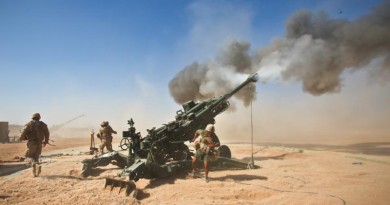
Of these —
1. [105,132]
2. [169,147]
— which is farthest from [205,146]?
[105,132]

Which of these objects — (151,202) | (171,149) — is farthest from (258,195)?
(171,149)

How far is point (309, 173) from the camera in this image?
873 centimetres

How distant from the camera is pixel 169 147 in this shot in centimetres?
966

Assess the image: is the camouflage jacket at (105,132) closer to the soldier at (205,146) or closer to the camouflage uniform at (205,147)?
the soldier at (205,146)

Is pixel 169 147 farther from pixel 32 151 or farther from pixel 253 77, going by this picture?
pixel 253 77

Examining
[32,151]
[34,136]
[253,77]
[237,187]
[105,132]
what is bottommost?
[237,187]

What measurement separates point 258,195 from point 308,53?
375 inches

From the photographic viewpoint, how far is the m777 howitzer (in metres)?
7.96

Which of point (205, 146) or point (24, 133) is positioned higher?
point (24, 133)

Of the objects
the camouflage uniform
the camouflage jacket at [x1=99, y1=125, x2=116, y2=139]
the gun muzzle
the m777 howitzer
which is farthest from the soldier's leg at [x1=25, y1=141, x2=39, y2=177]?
the gun muzzle

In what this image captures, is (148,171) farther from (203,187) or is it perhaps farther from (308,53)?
(308,53)

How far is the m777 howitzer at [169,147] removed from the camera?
796cm

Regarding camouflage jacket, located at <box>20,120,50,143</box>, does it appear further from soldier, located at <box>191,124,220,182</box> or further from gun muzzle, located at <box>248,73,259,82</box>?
gun muzzle, located at <box>248,73,259,82</box>

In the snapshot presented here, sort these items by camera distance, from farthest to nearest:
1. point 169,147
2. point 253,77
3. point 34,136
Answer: point 253,77, point 169,147, point 34,136
